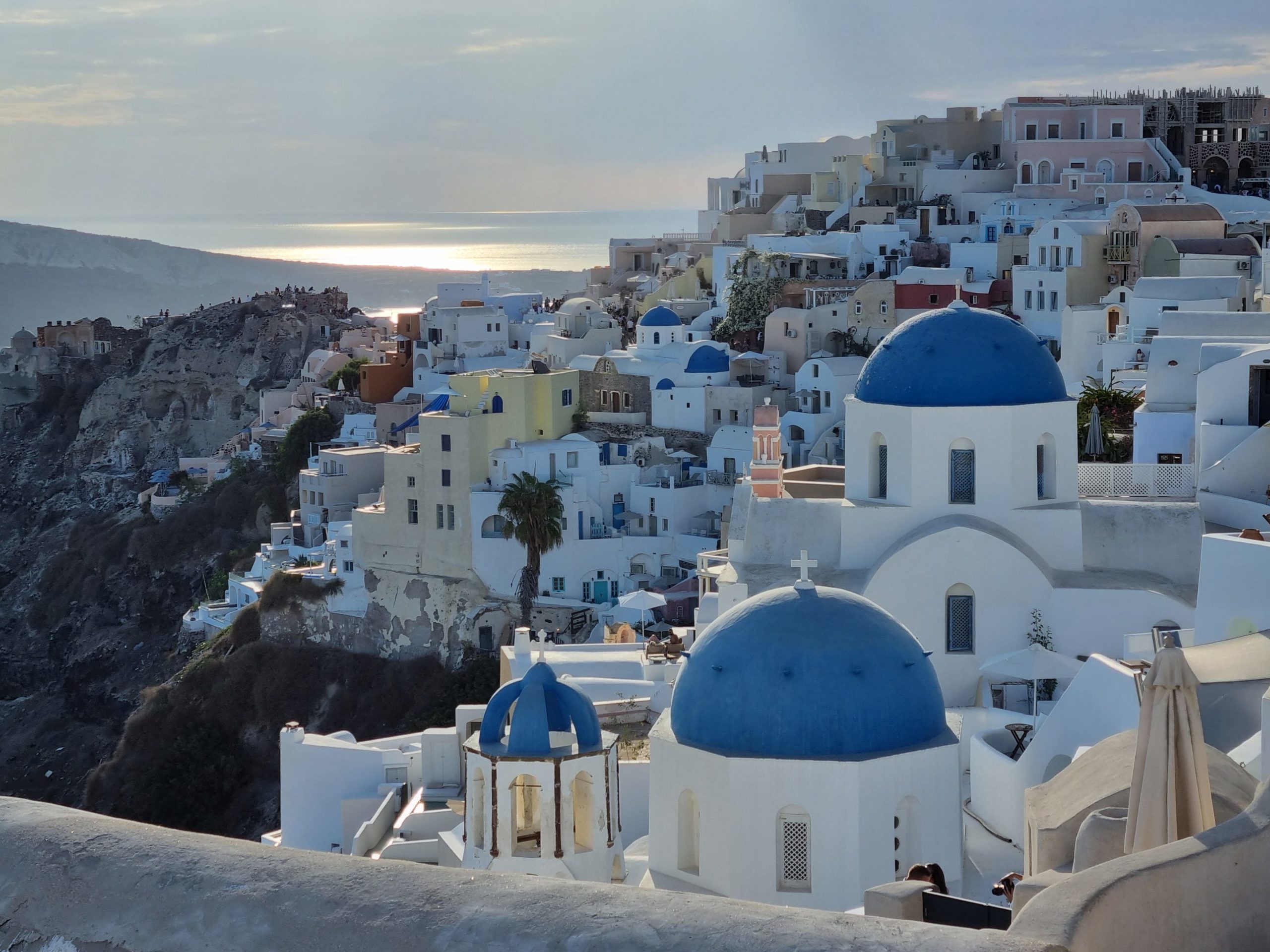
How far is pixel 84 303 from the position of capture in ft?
492

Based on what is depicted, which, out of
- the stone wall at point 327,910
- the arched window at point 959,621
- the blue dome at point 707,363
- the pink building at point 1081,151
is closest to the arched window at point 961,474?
the arched window at point 959,621

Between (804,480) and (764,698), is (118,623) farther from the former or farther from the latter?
→ (764,698)

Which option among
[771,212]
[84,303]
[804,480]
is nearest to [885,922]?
[804,480]

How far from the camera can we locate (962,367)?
16578 millimetres

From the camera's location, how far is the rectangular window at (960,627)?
16594 mm

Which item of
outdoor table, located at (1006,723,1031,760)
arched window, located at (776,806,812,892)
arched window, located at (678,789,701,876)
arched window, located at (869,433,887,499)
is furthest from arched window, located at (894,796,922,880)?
arched window, located at (869,433,887,499)

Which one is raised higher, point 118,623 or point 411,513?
point 411,513

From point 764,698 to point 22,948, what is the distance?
28.3 feet

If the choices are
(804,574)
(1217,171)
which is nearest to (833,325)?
(1217,171)

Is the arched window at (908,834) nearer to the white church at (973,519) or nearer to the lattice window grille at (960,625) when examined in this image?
the white church at (973,519)

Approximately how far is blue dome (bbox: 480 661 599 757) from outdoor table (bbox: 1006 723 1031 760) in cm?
326

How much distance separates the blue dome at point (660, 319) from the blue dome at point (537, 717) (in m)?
27.5

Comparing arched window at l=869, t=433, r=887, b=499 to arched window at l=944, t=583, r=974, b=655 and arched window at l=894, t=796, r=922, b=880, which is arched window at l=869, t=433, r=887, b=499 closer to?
arched window at l=944, t=583, r=974, b=655

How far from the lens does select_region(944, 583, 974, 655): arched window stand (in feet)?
54.2
